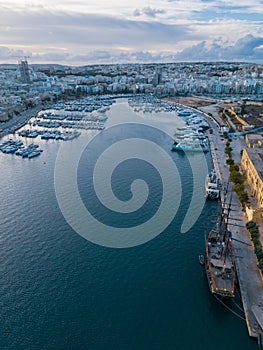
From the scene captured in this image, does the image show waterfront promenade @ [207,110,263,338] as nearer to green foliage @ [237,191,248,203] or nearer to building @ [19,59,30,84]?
green foliage @ [237,191,248,203]

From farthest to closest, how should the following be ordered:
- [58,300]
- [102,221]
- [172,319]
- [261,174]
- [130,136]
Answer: [130,136]
[261,174]
[102,221]
[58,300]
[172,319]

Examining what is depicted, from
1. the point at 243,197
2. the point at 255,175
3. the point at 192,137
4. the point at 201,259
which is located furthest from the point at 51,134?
the point at 201,259

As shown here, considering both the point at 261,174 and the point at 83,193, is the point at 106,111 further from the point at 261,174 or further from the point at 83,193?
the point at 261,174

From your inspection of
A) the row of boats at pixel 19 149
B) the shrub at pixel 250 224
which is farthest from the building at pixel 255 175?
the row of boats at pixel 19 149

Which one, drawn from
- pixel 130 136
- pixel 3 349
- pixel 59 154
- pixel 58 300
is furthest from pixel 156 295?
pixel 130 136

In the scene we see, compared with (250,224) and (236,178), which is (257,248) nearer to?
(250,224)

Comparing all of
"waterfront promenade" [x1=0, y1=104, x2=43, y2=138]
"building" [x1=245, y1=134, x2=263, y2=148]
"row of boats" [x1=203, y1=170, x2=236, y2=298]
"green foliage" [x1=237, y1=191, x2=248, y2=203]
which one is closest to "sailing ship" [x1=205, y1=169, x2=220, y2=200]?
"green foliage" [x1=237, y1=191, x2=248, y2=203]
